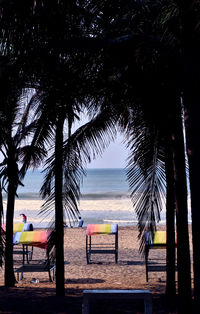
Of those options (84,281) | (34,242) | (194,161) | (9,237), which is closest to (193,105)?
(194,161)

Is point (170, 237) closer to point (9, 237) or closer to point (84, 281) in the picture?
point (9, 237)

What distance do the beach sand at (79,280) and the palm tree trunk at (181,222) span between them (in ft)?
3.94

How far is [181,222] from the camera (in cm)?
643

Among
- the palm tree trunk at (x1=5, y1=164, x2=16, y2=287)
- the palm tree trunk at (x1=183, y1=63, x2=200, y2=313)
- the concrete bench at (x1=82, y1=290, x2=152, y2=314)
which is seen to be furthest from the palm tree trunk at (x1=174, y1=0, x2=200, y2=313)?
the palm tree trunk at (x1=5, y1=164, x2=16, y2=287)

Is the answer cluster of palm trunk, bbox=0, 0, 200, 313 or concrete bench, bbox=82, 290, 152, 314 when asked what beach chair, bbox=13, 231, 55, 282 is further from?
concrete bench, bbox=82, 290, 152, 314

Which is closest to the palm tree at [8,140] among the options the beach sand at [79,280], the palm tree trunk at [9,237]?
the palm tree trunk at [9,237]

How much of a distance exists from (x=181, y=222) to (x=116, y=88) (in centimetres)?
197

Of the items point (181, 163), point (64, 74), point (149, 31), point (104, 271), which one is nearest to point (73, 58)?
point (64, 74)

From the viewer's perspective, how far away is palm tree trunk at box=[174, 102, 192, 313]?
20.3 ft

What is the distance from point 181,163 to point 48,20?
8.19ft

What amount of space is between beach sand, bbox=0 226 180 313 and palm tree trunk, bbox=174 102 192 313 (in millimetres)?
1201

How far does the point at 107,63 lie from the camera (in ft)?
20.6

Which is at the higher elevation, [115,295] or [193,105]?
[193,105]

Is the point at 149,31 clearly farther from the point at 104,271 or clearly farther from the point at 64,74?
the point at 104,271
